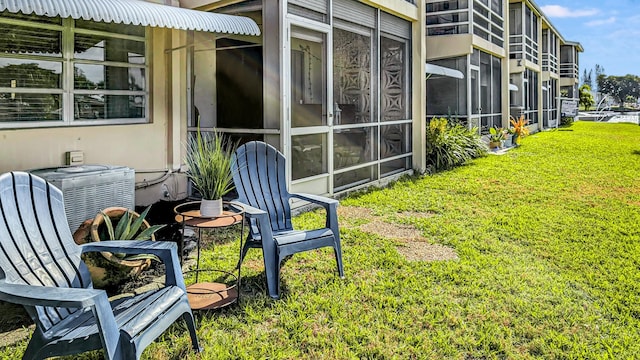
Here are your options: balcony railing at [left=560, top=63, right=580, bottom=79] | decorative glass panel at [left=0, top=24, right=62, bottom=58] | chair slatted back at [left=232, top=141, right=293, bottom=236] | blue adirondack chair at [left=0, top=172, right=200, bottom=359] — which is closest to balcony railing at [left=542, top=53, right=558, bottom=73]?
balcony railing at [left=560, top=63, right=580, bottom=79]

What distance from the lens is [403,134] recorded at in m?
9.88

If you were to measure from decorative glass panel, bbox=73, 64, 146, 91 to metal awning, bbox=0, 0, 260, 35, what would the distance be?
1230mm

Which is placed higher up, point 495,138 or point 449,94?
point 449,94

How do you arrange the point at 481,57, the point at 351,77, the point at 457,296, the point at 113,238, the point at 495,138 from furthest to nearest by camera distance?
the point at 481,57 → the point at 495,138 → the point at 351,77 → the point at 113,238 → the point at 457,296

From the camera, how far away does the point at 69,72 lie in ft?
18.9

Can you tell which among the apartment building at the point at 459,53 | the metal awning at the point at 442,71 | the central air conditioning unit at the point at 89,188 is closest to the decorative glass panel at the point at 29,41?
the central air conditioning unit at the point at 89,188

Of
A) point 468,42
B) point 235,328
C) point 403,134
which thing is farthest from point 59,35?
point 468,42

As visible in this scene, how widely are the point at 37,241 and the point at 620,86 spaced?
93.9 m

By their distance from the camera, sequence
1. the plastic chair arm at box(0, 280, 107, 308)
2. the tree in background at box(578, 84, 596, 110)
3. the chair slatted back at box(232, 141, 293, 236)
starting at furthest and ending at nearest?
the tree in background at box(578, 84, 596, 110) < the chair slatted back at box(232, 141, 293, 236) < the plastic chair arm at box(0, 280, 107, 308)

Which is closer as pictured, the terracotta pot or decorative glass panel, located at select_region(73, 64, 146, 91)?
the terracotta pot

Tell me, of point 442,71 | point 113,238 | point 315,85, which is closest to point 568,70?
point 442,71

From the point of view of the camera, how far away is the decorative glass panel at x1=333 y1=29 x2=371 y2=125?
7.58m

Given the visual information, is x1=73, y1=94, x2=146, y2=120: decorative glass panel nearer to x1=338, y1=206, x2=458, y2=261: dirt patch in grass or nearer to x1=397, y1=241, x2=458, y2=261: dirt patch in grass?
x1=338, y1=206, x2=458, y2=261: dirt patch in grass

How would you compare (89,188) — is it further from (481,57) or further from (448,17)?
(481,57)
